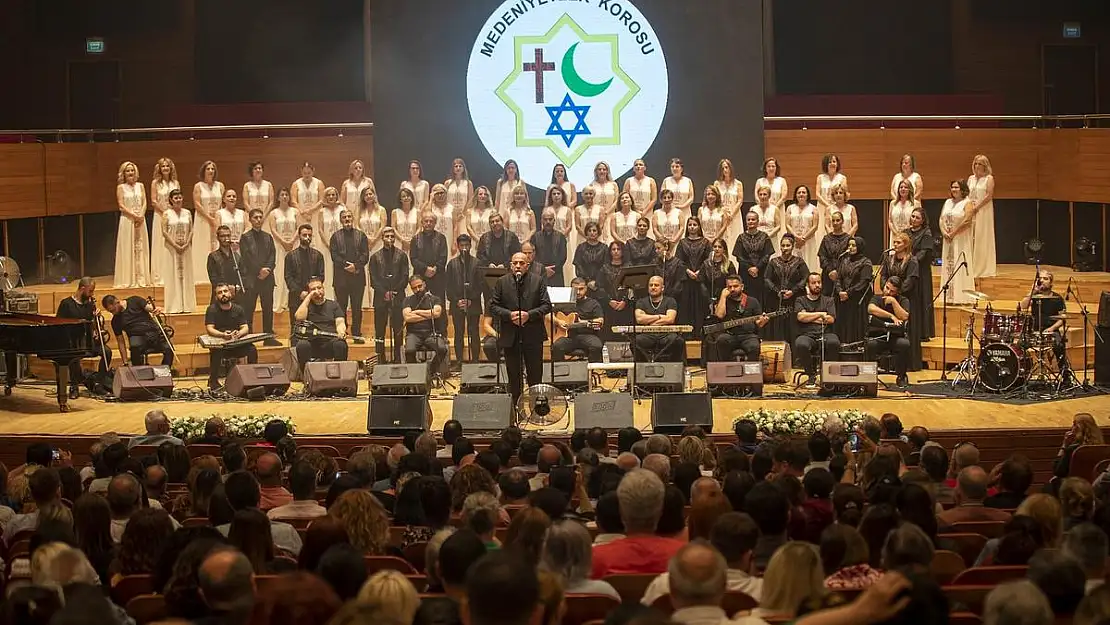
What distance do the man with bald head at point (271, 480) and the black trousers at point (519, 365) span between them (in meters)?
4.73

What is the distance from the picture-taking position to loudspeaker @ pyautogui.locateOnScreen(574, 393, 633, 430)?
34.4 ft

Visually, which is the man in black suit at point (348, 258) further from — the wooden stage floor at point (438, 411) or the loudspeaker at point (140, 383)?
the loudspeaker at point (140, 383)

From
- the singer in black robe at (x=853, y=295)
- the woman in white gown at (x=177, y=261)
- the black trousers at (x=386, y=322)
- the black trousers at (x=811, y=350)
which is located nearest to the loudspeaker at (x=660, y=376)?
the black trousers at (x=811, y=350)

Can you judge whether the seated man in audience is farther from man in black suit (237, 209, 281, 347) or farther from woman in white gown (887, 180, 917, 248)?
woman in white gown (887, 180, 917, 248)

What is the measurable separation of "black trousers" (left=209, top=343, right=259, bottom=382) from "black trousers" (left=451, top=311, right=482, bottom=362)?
2023 millimetres

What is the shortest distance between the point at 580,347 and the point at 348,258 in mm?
2873

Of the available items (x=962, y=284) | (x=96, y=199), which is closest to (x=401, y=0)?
(x=96, y=199)

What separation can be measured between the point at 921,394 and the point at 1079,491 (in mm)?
6875

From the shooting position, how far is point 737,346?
13.4 metres

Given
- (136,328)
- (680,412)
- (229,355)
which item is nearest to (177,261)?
(136,328)

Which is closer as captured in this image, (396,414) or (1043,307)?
(396,414)

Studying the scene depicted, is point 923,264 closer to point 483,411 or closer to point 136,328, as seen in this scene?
point 483,411

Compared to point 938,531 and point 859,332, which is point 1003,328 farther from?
point 938,531

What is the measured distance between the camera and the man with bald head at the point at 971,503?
6281 mm
